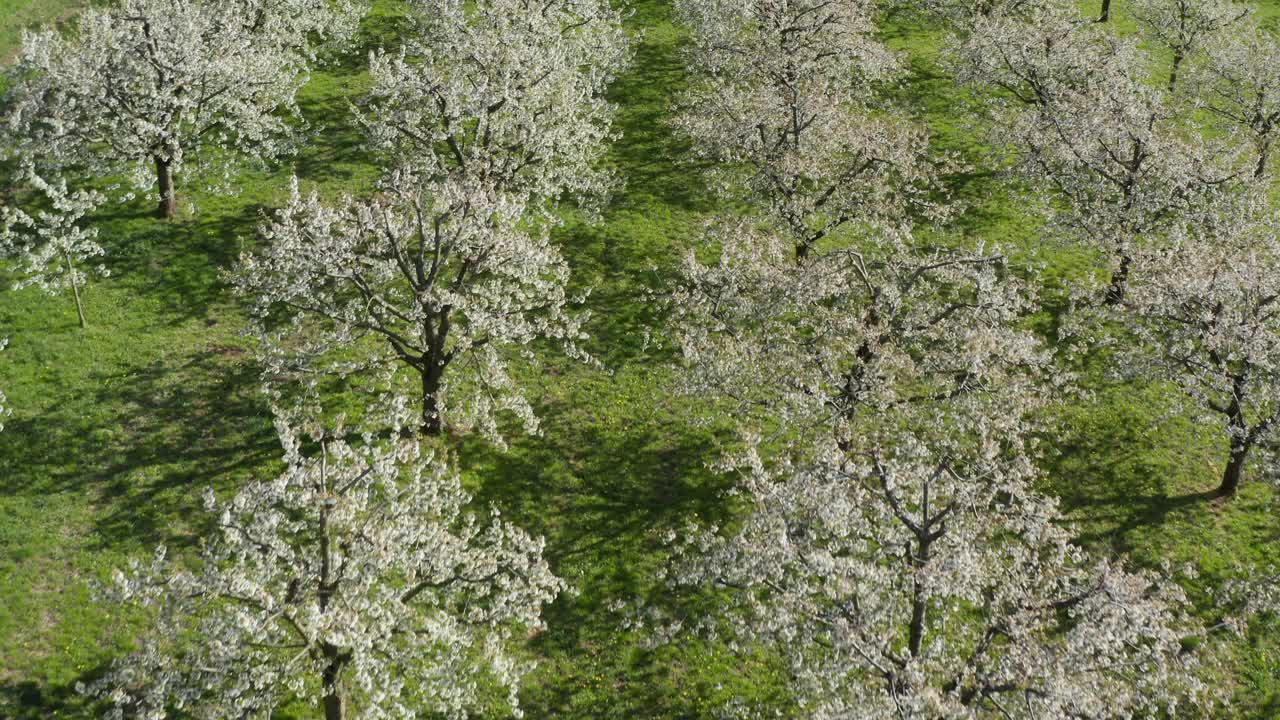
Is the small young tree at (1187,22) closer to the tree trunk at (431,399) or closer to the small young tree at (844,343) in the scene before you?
the small young tree at (844,343)

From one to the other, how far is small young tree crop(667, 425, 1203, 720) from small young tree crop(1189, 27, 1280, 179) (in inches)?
1336

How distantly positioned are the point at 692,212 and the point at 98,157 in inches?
1084

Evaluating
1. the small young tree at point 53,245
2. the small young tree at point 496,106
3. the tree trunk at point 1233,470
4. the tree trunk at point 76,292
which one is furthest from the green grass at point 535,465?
the small young tree at point 496,106

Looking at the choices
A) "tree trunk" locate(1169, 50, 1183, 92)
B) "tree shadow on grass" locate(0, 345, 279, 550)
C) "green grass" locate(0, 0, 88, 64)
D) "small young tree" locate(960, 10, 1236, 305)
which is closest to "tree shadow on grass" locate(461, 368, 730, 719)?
"tree shadow on grass" locate(0, 345, 279, 550)

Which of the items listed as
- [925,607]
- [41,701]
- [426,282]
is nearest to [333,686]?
[41,701]

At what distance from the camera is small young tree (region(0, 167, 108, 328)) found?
98.9ft

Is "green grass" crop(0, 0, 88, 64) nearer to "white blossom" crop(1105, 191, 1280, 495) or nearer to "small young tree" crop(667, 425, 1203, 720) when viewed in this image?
"small young tree" crop(667, 425, 1203, 720)

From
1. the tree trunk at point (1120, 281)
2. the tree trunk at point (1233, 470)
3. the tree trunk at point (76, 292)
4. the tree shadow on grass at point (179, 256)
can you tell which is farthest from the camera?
the tree trunk at point (1120, 281)

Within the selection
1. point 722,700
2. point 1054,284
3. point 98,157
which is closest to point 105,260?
point 98,157

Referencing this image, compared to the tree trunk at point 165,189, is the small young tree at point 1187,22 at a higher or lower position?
higher

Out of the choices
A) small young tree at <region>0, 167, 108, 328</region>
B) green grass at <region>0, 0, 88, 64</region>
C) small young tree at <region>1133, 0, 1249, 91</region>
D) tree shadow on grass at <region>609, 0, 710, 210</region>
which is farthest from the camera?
small young tree at <region>1133, 0, 1249, 91</region>

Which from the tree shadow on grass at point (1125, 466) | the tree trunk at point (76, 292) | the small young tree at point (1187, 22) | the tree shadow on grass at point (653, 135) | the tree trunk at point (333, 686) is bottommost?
the tree trunk at point (333, 686)

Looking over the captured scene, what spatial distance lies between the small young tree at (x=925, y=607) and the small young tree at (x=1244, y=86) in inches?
1336

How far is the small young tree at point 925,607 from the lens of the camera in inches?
680
